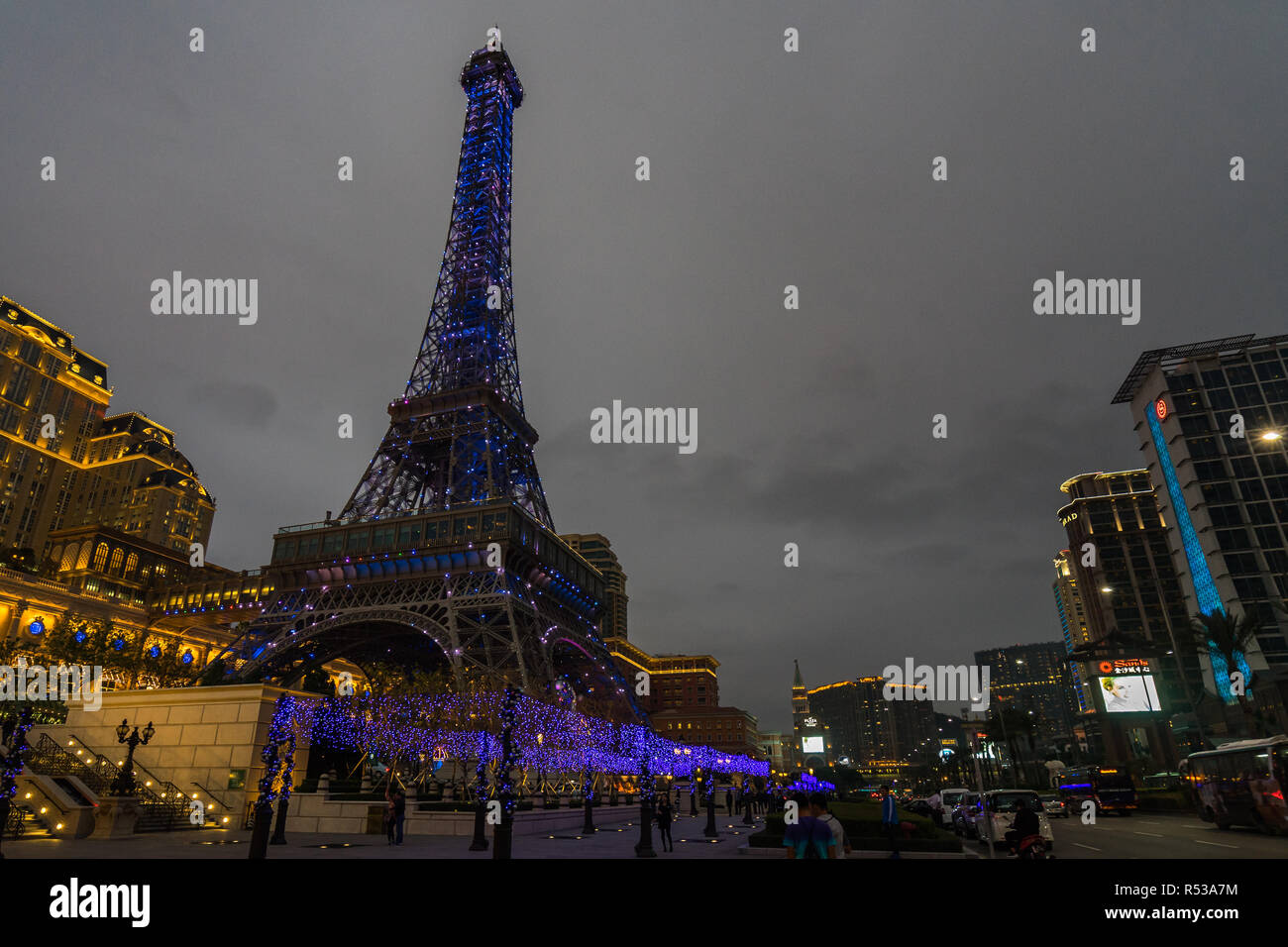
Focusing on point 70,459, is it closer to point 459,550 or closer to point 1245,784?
point 459,550

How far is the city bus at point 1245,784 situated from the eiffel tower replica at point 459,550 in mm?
36836

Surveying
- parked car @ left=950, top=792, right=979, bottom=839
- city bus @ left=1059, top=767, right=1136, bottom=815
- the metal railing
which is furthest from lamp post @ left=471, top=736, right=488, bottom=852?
city bus @ left=1059, top=767, right=1136, bottom=815

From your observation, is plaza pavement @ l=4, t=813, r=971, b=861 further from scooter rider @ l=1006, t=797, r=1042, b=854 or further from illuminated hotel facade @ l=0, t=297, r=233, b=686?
illuminated hotel facade @ l=0, t=297, r=233, b=686

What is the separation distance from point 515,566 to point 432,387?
74.0ft

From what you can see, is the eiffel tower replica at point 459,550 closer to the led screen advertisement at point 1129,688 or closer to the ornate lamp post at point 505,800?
the ornate lamp post at point 505,800

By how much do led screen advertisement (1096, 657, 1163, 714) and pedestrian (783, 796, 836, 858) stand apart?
213 ft

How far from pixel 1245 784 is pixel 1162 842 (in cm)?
537

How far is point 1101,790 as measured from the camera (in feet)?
144

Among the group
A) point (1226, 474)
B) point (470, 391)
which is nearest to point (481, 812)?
point (470, 391)

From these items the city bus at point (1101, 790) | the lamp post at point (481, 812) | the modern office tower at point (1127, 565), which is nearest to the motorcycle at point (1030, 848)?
the lamp post at point (481, 812)

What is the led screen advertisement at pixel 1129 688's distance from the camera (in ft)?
197
